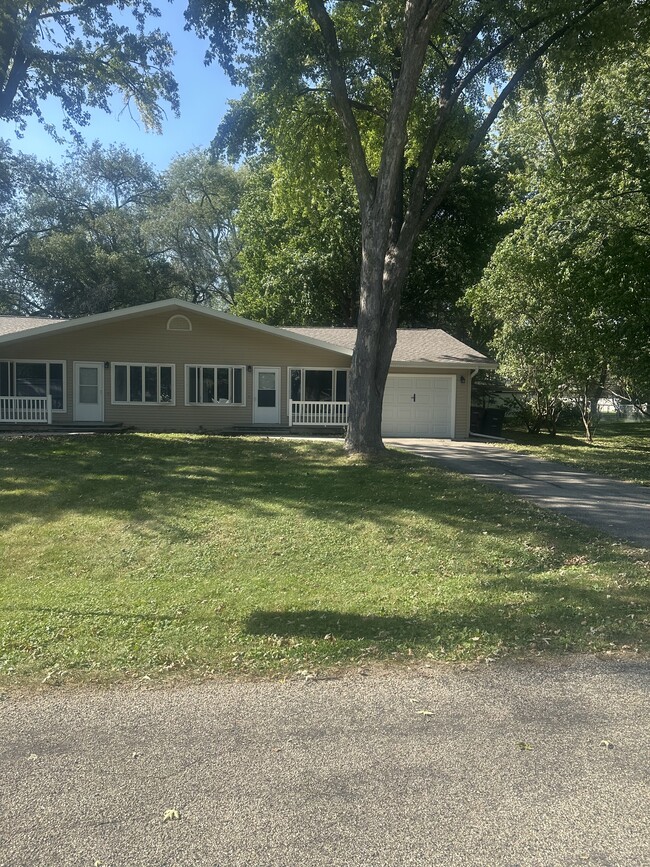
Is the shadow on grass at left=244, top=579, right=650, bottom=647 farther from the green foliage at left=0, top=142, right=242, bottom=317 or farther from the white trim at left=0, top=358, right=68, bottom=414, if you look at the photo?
the green foliage at left=0, top=142, right=242, bottom=317

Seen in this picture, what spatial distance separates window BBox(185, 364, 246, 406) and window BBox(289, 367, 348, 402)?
1745 mm

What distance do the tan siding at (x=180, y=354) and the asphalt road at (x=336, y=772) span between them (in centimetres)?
1781

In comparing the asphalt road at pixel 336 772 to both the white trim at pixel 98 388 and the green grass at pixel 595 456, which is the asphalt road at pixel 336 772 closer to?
the green grass at pixel 595 456

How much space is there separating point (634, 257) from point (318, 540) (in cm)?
1320

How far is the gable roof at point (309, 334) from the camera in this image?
65.6 ft

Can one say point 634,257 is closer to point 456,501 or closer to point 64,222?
point 456,501

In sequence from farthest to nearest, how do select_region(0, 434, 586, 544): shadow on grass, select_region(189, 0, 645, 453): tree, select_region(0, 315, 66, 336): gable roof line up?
select_region(0, 315, 66, 336): gable roof → select_region(189, 0, 645, 453): tree → select_region(0, 434, 586, 544): shadow on grass

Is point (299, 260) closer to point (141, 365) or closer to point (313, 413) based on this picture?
point (313, 413)

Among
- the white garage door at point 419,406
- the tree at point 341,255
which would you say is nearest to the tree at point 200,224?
the tree at point 341,255

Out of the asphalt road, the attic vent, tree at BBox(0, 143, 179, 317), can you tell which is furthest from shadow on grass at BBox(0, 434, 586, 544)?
tree at BBox(0, 143, 179, 317)

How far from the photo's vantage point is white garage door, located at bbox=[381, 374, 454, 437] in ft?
72.2

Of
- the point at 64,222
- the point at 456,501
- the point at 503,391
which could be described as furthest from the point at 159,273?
the point at 456,501

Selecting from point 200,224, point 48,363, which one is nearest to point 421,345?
point 48,363

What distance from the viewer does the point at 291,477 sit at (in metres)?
12.5
